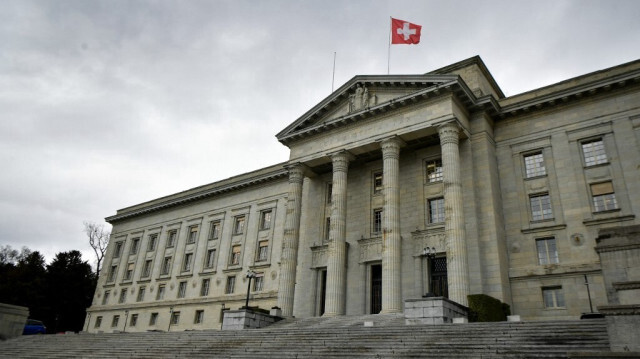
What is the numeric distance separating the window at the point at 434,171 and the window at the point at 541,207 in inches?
233

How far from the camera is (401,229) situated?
3130cm

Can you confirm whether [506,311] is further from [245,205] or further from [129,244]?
[129,244]

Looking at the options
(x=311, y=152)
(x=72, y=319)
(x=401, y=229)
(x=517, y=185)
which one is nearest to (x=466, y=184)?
(x=517, y=185)

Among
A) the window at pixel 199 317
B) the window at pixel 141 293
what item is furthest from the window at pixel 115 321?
the window at pixel 199 317

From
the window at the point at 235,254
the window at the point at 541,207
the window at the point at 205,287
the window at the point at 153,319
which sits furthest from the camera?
the window at the point at 153,319

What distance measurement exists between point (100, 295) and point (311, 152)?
118 ft

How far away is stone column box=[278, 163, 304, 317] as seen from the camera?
104 feet

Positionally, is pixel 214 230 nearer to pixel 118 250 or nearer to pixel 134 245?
pixel 134 245

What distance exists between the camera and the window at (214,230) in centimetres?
4800

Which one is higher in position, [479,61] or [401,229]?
[479,61]

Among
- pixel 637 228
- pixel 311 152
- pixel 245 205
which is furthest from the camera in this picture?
pixel 245 205

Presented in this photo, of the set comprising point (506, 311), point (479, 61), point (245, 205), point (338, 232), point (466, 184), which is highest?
point (479, 61)

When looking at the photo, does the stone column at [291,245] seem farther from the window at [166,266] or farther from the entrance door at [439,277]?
the window at [166,266]

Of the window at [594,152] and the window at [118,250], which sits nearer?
the window at [594,152]
